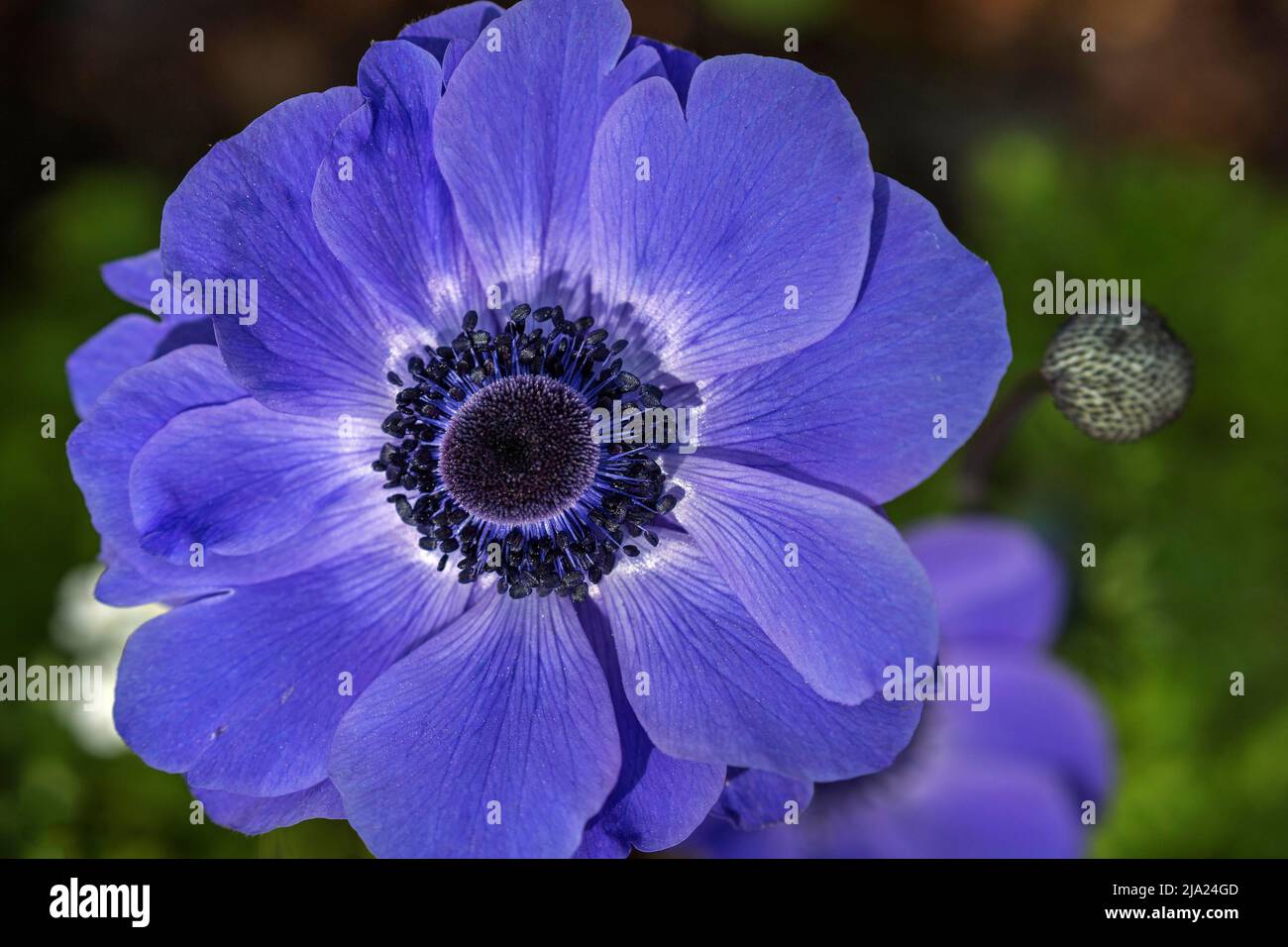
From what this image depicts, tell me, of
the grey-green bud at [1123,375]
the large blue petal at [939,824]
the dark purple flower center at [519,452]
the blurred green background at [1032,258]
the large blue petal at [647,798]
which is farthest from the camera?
→ the blurred green background at [1032,258]

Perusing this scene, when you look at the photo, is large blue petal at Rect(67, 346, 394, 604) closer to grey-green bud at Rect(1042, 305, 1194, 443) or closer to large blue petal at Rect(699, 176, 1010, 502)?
large blue petal at Rect(699, 176, 1010, 502)

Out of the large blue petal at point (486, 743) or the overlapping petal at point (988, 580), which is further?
the overlapping petal at point (988, 580)

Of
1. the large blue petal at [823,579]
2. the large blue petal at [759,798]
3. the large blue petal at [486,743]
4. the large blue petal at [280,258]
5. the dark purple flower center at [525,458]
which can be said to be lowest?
the large blue petal at [759,798]

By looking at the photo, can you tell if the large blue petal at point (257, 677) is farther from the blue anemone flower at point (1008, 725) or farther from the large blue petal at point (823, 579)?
the blue anemone flower at point (1008, 725)

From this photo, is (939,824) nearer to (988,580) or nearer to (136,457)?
(988,580)

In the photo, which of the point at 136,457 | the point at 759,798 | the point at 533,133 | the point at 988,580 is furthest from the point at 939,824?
the point at 136,457

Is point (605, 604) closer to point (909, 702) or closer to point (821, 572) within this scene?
point (821, 572)

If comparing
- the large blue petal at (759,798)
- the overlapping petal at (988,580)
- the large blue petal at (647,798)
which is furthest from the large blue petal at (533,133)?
the overlapping petal at (988,580)
